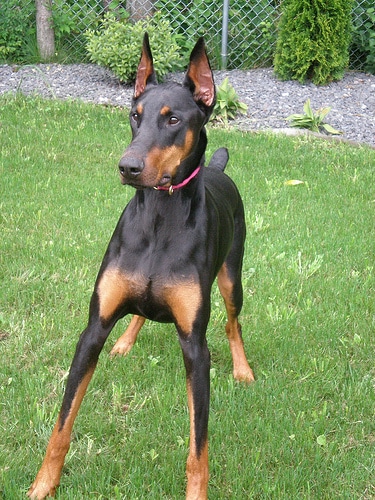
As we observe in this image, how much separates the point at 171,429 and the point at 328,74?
26.0ft

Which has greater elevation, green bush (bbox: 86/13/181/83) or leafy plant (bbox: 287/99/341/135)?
green bush (bbox: 86/13/181/83)

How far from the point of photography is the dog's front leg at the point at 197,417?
3090 millimetres

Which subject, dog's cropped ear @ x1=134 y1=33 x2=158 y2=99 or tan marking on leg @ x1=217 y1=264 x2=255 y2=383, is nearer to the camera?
dog's cropped ear @ x1=134 y1=33 x2=158 y2=99

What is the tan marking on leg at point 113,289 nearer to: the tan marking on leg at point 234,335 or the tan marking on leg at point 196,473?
the tan marking on leg at point 196,473

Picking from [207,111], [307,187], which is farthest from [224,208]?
[307,187]

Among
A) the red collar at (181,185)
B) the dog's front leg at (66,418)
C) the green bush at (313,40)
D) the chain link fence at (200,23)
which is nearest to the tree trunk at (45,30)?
the chain link fence at (200,23)

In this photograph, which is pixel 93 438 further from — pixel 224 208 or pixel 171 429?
pixel 224 208

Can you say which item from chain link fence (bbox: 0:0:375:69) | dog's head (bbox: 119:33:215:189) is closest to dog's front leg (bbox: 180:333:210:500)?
dog's head (bbox: 119:33:215:189)

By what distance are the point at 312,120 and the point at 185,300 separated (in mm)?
6488

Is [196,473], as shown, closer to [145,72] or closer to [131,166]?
[131,166]

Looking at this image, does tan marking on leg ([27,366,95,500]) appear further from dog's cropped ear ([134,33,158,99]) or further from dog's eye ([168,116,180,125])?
dog's cropped ear ([134,33,158,99])

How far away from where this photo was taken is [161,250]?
3.18m

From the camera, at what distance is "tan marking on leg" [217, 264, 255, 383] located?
4.15 meters

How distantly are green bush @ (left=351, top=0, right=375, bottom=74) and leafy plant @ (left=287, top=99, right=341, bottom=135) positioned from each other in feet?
8.44
